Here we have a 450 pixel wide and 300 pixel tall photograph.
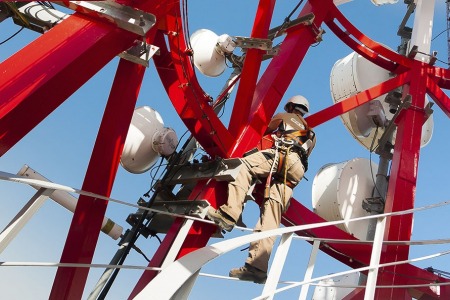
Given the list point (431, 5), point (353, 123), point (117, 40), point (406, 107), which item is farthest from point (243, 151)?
point (431, 5)

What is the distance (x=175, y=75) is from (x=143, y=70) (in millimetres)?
785

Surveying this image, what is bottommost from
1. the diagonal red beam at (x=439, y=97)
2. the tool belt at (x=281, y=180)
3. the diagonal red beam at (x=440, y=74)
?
the tool belt at (x=281, y=180)

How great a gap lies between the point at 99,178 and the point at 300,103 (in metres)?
3.47

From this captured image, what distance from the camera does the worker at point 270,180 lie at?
738cm

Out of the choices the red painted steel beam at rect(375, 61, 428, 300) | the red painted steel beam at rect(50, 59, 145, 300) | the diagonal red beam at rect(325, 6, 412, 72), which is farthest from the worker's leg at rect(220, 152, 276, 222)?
the diagonal red beam at rect(325, 6, 412, 72)

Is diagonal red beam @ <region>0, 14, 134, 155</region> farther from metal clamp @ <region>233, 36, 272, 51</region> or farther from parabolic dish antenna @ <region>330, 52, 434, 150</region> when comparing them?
parabolic dish antenna @ <region>330, 52, 434, 150</region>

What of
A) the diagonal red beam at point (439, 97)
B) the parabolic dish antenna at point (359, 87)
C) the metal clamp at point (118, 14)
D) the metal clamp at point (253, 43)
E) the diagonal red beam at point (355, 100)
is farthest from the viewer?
the parabolic dish antenna at point (359, 87)

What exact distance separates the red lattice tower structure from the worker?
26cm

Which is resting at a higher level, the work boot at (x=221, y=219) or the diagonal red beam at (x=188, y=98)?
the diagonal red beam at (x=188, y=98)

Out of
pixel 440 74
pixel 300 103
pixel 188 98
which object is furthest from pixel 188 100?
pixel 440 74

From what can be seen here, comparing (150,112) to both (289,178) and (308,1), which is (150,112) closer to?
(289,178)

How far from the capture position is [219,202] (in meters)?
7.82

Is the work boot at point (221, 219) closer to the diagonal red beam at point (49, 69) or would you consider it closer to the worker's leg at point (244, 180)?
the worker's leg at point (244, 180)

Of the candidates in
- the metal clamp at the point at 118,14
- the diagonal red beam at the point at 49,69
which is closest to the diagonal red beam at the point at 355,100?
the metal clamp at the point at 118,14
